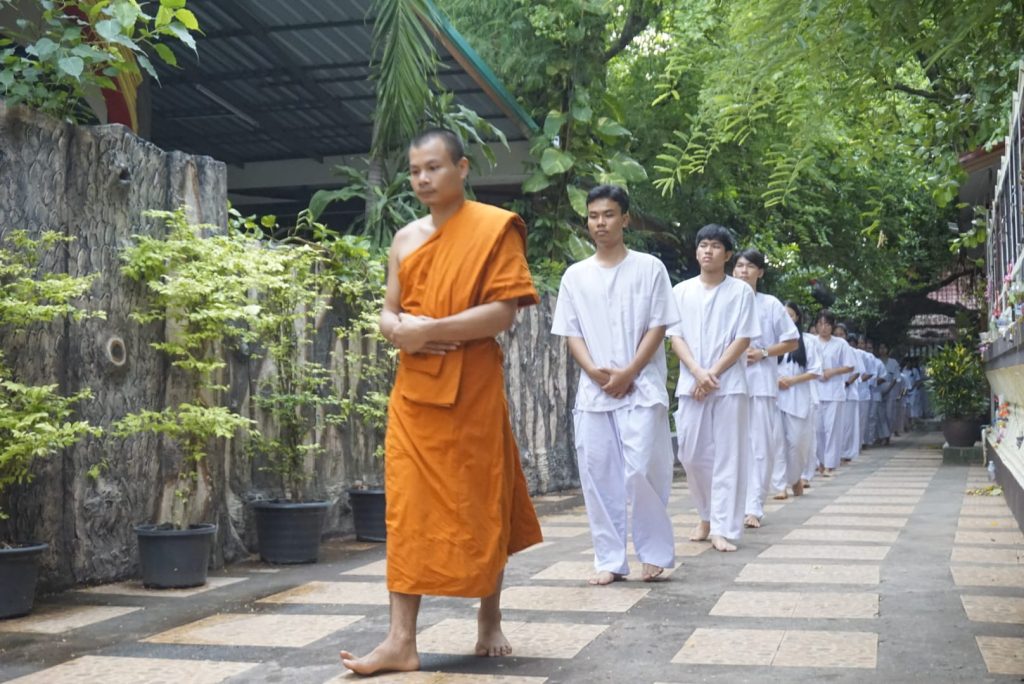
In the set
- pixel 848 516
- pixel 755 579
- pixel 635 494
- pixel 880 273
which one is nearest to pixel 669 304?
pixel 635 494

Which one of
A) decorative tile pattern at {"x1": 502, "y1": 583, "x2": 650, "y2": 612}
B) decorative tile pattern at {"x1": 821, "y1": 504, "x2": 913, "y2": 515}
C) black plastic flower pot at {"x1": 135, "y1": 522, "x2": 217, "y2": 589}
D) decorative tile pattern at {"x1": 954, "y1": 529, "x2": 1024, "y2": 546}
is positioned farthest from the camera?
decorative tile pattern at {"x1": 821, "y1": 504, "x2": 913, "y2": 515}

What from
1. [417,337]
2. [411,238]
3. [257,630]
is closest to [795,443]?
[257,630]

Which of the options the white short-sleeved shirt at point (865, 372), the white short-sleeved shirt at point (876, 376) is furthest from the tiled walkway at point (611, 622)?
the white short-sleeved shirt at point (876, 376)

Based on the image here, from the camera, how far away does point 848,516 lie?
902cm

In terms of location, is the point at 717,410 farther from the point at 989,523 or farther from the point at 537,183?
the point at 537,183

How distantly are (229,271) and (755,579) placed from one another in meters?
3.03

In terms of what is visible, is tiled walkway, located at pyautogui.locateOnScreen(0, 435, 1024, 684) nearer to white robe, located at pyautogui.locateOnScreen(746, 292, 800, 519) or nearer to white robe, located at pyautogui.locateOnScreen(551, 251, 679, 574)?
white robe, located at pyautogui.locateOnScreen(551, 251, 679, 574)

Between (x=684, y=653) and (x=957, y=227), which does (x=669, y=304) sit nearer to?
(x=684, y=653)

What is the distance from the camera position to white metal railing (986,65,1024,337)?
7777 mm

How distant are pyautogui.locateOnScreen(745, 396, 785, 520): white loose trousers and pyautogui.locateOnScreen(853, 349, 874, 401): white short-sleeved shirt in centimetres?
997

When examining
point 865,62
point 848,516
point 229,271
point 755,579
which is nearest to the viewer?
point 865,62

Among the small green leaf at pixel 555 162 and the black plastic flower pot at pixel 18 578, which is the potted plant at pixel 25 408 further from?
the small green leaf at pixel 555 162

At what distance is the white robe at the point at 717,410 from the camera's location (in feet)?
23.3

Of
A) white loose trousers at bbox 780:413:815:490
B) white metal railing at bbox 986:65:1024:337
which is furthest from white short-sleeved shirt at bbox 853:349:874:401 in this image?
white loose trousers at bbox 780:413:815:490
